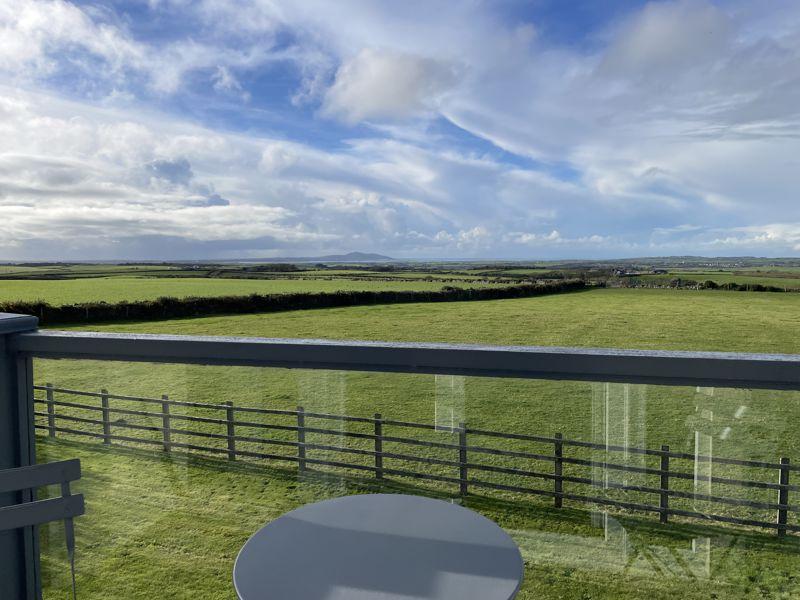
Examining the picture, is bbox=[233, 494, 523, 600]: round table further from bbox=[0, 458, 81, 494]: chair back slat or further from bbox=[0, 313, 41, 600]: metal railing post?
bbox=[0, 313, 41, 600]: metal railing post

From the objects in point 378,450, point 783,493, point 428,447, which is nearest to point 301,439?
point 378,450

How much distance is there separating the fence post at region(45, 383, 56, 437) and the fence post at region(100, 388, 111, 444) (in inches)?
5.7

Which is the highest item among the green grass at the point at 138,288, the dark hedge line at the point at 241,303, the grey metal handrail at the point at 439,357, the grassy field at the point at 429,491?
the grey metal handrail at the point at 439,357

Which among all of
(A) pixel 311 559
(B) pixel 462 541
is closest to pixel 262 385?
(A) pixel 311 559

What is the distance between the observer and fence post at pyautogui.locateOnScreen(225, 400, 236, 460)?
61.9 inches

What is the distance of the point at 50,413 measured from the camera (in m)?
1.63

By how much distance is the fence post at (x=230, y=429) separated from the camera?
5.16 ft

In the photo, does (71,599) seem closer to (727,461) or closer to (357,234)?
(727,461)

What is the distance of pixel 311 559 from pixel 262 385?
1.88 feet

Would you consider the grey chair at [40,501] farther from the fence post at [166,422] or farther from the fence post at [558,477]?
the fence post at [558,477]

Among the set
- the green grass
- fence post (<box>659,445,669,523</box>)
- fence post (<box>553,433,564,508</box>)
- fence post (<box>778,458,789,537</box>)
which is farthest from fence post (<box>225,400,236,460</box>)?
the green grass

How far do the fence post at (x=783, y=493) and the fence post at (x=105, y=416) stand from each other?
1871mm

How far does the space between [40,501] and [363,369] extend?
0.83 metres

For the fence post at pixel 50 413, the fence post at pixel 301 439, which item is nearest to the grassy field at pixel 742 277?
the fence post at pixel 301 439
